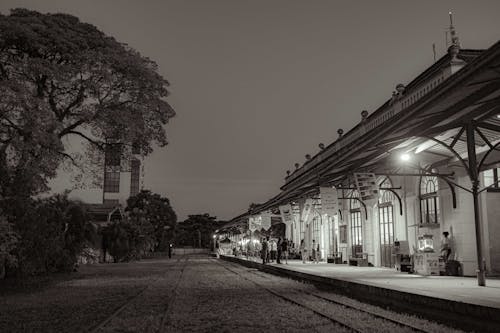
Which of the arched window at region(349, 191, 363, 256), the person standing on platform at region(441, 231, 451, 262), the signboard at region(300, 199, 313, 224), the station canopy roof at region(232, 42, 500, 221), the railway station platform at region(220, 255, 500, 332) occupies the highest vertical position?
the station canopy roof at region(232, 42, 500, 221)

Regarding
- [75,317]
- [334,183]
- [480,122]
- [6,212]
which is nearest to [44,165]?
[6,212]

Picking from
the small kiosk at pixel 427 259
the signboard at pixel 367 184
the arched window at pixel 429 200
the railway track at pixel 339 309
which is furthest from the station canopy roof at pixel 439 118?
the railway track at pixel 339 309

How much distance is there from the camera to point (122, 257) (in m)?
44.5

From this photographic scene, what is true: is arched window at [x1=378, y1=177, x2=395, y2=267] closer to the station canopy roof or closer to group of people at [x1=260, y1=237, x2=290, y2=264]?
the station canopy roof

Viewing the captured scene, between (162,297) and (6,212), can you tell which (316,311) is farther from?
(6,212)

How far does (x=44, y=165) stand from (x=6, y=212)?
7.14 ft

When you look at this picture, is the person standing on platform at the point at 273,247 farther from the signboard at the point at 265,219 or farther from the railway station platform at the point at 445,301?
the railway station platform at the point at 445,301

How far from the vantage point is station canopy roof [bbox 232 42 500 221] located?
30.0 feet

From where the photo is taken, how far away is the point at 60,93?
72.9 feet

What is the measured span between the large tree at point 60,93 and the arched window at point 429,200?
1242 centimetres

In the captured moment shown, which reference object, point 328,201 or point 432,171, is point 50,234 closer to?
point 328,201

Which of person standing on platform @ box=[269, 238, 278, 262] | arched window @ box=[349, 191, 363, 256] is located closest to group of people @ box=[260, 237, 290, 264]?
person standing on platform @ box=[269, 238, 278, 262]

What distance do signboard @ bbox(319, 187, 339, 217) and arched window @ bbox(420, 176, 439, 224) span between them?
3145 mm

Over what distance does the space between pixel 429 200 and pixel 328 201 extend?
3.60 metres
